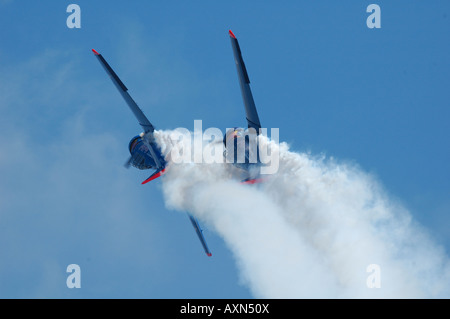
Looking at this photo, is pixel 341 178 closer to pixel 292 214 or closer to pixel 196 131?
pixel 292 214

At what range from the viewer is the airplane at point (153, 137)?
157ft

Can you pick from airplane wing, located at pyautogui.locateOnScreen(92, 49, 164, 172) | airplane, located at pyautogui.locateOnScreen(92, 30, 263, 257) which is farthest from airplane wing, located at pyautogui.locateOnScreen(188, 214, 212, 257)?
airplane wing, located at pyautogui.locateOnScreen(92, 49, 164, 172)

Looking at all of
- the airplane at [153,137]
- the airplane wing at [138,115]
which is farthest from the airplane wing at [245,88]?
the airplane wing at [138,115]

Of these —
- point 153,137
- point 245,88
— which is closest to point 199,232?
point 153,137

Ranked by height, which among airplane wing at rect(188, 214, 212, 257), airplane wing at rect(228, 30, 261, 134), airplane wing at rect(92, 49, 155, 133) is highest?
airplane wing at rect(92, 49, 155, 133)

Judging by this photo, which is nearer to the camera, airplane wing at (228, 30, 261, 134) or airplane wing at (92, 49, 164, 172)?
airplane wing at (228, 30, 261, 134)

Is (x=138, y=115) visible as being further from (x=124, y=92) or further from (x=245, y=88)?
(x=245, y=88)

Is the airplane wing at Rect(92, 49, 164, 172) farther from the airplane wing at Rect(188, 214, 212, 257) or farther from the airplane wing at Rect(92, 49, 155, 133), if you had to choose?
the airplane wing at Rect(188, 214, 212, 257)

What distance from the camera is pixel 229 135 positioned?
50.8m

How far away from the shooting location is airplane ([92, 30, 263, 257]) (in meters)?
47.9

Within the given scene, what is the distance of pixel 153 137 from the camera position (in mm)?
55250

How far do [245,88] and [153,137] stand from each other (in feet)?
38.4

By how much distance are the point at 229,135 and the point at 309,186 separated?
8.46 meters

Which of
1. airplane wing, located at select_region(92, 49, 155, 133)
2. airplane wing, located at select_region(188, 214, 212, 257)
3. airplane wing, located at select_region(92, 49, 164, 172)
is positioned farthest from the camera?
airplane wing, located at select_region(188, 214, 212, 257)
